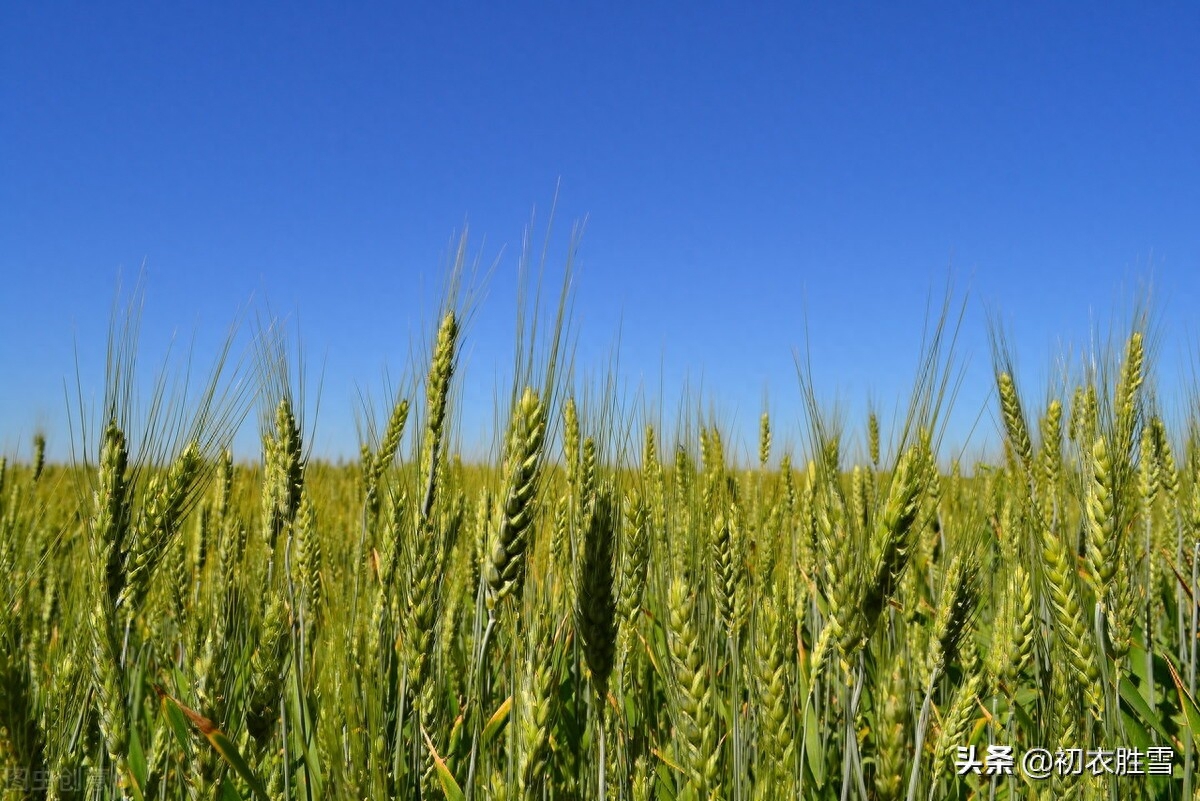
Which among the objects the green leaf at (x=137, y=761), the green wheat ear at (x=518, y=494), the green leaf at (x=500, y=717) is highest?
the green wheat ear at (x=518, y=494)

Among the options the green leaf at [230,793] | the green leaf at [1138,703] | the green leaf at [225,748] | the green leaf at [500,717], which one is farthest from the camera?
the green leaf at [1138,703]

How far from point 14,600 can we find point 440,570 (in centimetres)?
109

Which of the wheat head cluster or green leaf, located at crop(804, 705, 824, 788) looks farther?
green leaf, located at crop(804, 705, 824, 788)

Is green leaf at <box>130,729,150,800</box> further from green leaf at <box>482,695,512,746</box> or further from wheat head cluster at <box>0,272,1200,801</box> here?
green leaf at <box>482,695,512,746</box>

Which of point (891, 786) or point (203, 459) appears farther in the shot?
point (203, 459)

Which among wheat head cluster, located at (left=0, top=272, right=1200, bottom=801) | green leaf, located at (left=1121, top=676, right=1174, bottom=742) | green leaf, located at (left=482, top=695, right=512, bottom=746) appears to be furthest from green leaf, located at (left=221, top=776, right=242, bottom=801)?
green leaf, located at (left=1121, top=676, right=1174, bottom=742)

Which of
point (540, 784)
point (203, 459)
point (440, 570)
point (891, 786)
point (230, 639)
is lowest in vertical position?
point (540, 784)

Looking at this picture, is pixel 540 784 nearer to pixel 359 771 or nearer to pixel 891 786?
pixel 359 771

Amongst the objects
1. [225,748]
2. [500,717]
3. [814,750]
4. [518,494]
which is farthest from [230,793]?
[814,750]

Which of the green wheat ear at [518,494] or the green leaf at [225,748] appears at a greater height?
the green wheat ear at [518,494]

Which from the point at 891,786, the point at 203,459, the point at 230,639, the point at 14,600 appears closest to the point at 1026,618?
the point at 891,786

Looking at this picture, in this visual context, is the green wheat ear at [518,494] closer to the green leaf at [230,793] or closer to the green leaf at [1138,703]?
the green leaf at [230,793]

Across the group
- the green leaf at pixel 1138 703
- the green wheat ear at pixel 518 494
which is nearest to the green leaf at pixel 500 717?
the green wheat ear at pixel 518 494

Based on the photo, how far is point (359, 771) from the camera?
1.54 meters
